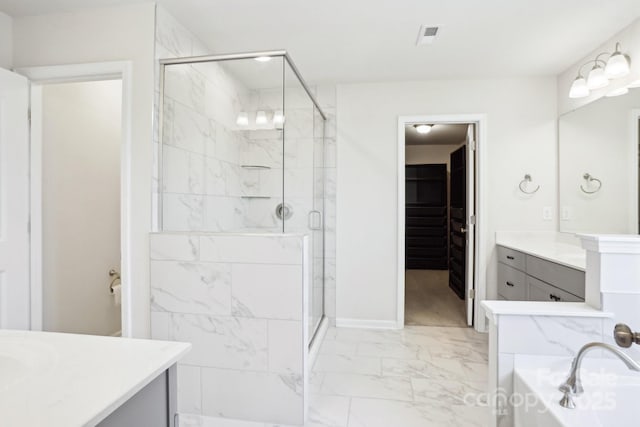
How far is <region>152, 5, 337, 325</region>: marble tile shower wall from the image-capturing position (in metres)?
2.13

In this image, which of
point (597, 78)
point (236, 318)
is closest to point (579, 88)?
point (597, 78)

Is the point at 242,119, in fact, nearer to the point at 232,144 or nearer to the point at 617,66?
the point at 232,144

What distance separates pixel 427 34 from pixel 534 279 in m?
1.90

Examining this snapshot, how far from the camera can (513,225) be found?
3.13m

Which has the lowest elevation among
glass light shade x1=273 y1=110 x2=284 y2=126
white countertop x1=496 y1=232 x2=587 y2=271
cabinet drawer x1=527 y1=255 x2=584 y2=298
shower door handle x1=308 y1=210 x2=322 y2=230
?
cabinet drawer x1=527 y1=255 x2=584 y2=298

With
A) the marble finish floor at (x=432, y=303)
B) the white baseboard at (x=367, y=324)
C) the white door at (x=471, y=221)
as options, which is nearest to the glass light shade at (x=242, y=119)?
the white baseboard at (x=367, y=324)

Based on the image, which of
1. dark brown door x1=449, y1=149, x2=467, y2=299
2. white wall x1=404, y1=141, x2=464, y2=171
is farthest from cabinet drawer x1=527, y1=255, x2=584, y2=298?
white wall x1=404, y1=141, x2=464, y2=171

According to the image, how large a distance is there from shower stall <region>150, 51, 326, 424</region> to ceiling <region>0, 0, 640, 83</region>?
1.12 feet

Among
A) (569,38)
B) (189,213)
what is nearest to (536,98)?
(569,38)

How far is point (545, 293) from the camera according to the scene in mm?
2283

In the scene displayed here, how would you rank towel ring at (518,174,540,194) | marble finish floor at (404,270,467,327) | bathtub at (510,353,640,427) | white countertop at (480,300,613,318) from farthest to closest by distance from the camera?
marble finish floor at (404,270,467,327) < towel ring at (518,174,540,194) < white countertop at (480,300,613,318) < bathtub at (510,353,640,427)

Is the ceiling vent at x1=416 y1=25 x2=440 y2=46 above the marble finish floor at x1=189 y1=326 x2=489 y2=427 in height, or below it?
above

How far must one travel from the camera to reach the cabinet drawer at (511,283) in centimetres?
264

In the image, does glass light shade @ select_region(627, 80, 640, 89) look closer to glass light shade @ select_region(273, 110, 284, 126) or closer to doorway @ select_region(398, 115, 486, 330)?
doorway @ select_region(398, 115, 486, 330)
